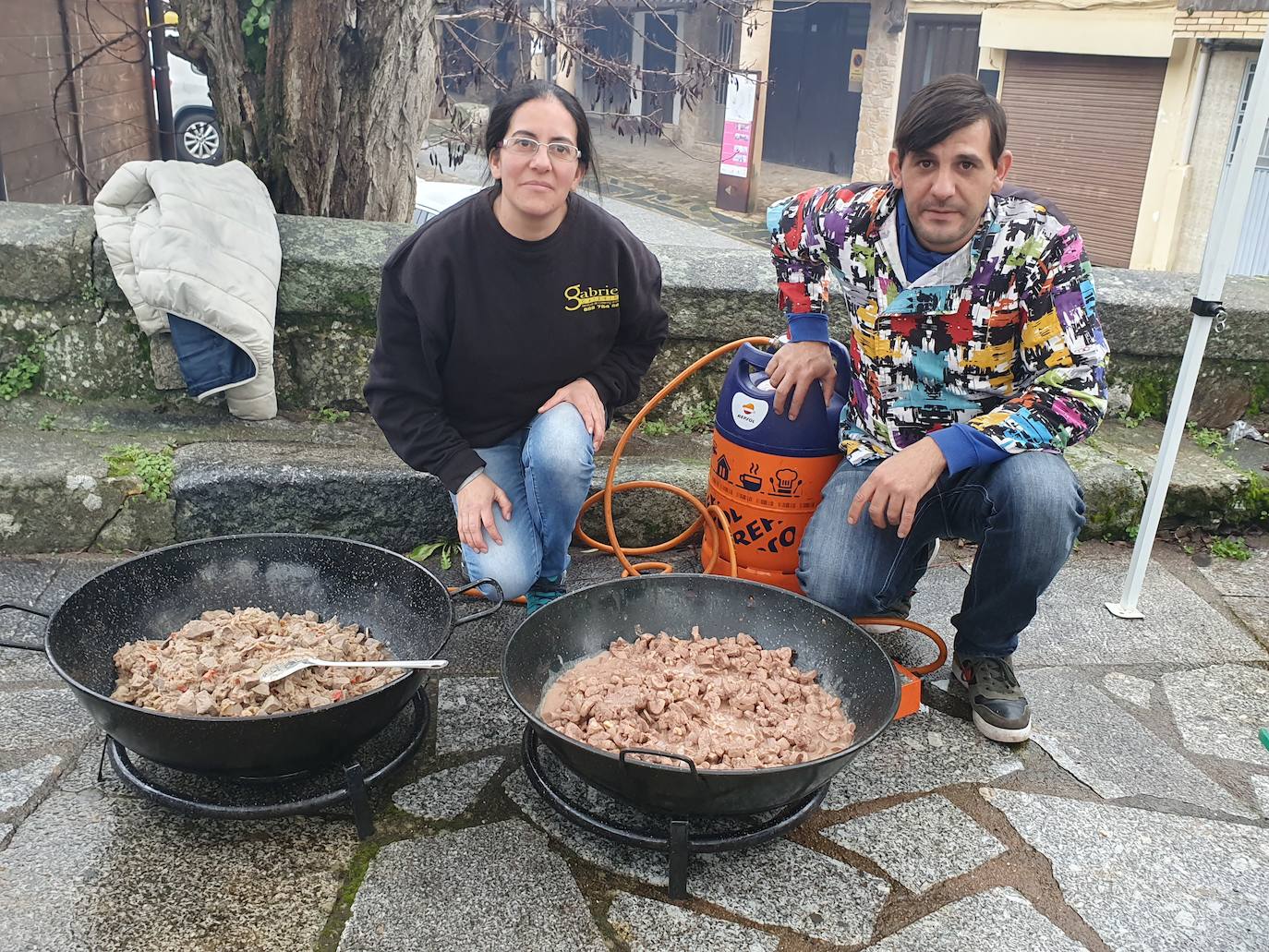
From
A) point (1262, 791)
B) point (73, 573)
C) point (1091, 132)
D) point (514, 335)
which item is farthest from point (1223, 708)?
point (1091, 132)

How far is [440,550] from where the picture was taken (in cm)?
357

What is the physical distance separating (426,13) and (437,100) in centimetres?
135

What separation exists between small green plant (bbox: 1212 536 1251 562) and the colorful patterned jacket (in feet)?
5.35

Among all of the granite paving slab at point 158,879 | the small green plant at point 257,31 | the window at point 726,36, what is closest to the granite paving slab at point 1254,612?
the granite paving slab at point 158,879

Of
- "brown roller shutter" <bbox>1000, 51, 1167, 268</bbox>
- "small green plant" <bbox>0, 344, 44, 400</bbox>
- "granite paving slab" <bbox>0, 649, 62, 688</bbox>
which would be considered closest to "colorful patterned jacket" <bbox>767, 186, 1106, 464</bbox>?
"granite paving slab" <bbox>0, 649, 62, 688</bbox>

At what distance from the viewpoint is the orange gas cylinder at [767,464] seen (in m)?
3.01

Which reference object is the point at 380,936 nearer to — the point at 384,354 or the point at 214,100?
the point at 384,354

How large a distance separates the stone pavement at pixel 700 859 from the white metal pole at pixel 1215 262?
670 millimetres

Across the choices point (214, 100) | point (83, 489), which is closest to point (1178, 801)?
point (83, 489)

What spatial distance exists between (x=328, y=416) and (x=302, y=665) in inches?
70.7

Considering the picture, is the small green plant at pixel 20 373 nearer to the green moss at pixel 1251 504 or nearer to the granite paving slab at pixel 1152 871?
the granite paving slab at pixel 1152 871

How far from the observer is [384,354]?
2781mm

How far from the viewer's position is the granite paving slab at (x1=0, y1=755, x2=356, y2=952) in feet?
6.46

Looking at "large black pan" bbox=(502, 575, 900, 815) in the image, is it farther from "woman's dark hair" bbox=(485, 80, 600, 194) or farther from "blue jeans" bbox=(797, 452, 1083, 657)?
"woman's dark hair" bbox=(485, 80, 600, 194)
